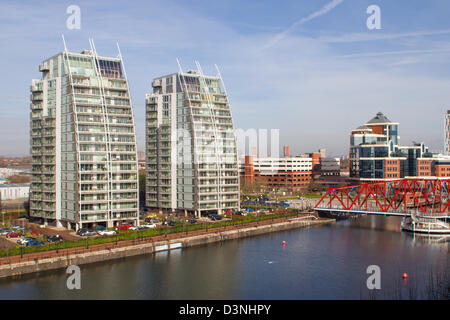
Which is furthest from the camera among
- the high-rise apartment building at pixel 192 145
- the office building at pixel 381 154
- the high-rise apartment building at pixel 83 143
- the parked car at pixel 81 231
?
the office building at pixel 381 154

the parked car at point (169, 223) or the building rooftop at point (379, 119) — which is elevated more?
the building rooftop at point (379, 119)

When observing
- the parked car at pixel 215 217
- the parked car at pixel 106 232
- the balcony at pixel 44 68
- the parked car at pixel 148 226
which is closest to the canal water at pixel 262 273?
the parked car at pixel 106 232

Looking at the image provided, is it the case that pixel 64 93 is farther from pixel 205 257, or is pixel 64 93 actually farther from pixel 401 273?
pixel 401 273

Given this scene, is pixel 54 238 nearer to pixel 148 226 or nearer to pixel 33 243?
pixel 33 243

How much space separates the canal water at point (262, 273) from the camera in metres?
35.6

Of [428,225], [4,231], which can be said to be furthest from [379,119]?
[4,231]

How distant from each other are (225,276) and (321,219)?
37666 mm

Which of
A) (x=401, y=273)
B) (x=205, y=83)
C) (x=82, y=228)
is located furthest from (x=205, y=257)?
(x=205, y=83)

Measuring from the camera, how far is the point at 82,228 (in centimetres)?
5281

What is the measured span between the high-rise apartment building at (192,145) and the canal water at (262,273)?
1346 centimetres

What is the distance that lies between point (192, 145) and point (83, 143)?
17874 millimetres

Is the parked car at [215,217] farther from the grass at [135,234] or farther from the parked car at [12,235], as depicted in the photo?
the parked car at [12,235]

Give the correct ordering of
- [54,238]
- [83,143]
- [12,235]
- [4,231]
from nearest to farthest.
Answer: [54,238]
[12,235]
[4,231]
[83,143]

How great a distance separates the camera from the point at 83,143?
175 ft
